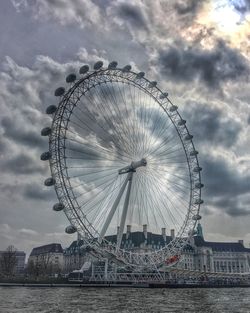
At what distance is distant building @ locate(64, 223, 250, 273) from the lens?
167 meters

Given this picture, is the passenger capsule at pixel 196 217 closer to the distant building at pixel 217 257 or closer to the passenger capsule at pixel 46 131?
the passenger capsule at pixel 46 131

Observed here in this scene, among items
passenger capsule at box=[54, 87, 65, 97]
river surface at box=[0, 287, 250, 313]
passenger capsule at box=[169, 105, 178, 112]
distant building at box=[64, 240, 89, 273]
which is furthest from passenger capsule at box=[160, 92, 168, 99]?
distant building at box=[64, 240, 89, 273]

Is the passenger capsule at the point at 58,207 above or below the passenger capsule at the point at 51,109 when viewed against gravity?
below

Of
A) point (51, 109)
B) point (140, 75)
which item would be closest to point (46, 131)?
point (51, 109)

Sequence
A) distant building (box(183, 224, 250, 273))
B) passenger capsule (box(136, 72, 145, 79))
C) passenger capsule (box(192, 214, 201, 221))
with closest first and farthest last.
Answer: passenger capsule (box(136, 72, 145, 79)), passenger capsule (box(192, 214, 201, 221)), distant building (box(183, 224, 250, 273))

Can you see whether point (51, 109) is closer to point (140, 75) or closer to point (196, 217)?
point (140, 75)

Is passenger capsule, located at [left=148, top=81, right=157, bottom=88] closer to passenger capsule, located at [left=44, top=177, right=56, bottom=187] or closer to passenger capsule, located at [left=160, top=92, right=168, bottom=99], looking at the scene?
passenger capsule, located at [left=160, top=92, right=168, bottom=99]

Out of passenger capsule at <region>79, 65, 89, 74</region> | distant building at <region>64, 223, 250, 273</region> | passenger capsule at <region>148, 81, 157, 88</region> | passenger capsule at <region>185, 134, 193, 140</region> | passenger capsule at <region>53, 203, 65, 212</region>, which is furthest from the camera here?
distant building at <region>64, 223, 250, 273</region>

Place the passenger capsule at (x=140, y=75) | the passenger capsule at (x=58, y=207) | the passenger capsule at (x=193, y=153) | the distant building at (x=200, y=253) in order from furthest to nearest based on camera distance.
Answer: the distant building at (x=200, y=253), the passenger capsule at (x=193, y=153), the passenger capsule at (x=140, y=75), the passenger capsule at (x=58, y=207)

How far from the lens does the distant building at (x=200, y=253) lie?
16688 cm

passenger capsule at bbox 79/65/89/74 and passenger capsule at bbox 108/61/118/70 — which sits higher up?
passenger capsule at bbox 108/61/118/70

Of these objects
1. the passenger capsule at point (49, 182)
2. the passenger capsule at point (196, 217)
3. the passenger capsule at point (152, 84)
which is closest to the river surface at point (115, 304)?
the passenger capsule at point (49, 182)

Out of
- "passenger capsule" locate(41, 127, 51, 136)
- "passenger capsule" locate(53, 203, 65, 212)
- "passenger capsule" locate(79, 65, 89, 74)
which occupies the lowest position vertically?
"passenger capsule" locate(53, 203, 65, 212)

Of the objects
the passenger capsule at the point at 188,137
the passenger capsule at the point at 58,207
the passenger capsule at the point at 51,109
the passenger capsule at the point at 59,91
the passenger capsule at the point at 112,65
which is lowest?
the passenger capsule at the point at 58,207
